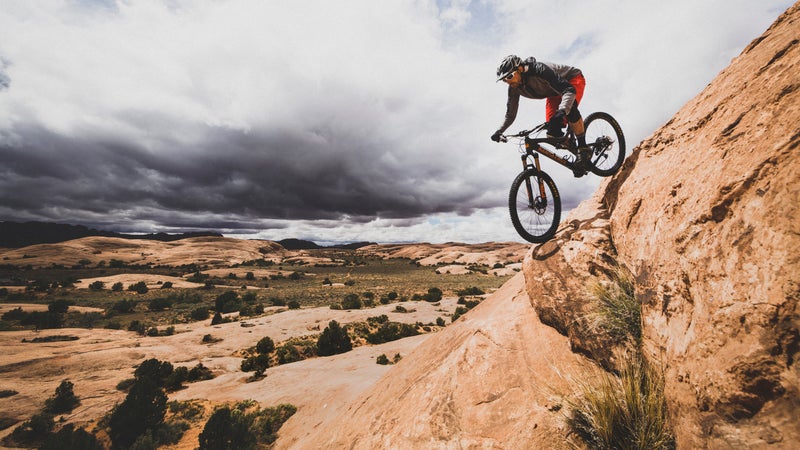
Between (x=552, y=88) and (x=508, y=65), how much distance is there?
104cm

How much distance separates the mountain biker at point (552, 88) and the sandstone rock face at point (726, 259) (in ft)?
6.01

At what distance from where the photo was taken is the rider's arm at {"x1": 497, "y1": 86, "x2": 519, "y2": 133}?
6.85 metres

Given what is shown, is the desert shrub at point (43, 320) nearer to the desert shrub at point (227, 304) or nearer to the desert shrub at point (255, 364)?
the desert shrub at point (227, 304)

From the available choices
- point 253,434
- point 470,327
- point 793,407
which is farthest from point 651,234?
point 253,434

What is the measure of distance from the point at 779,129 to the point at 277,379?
925 inches

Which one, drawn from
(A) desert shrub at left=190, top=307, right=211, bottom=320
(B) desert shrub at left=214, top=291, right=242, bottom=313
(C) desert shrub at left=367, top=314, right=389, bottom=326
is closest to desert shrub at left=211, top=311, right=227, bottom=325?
(A) desert shrub at left=190, top=307, right=211, bottom=320

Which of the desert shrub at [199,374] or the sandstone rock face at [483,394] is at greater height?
the sandstone rock face at [483,394]

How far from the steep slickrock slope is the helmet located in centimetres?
297

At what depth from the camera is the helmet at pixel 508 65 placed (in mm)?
6152

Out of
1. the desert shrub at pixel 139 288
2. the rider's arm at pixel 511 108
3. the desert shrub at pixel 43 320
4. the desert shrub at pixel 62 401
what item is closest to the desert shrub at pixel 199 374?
the desert shrub at pixel 62 401

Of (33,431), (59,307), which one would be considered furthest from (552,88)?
(59,307)

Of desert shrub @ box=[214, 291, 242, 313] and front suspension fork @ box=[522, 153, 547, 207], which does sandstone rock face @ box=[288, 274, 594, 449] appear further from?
desert shrub @ box=[214, 291, 242, 313]

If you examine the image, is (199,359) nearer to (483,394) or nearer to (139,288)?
(483,394)

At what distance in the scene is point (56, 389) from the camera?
54.2 feet
